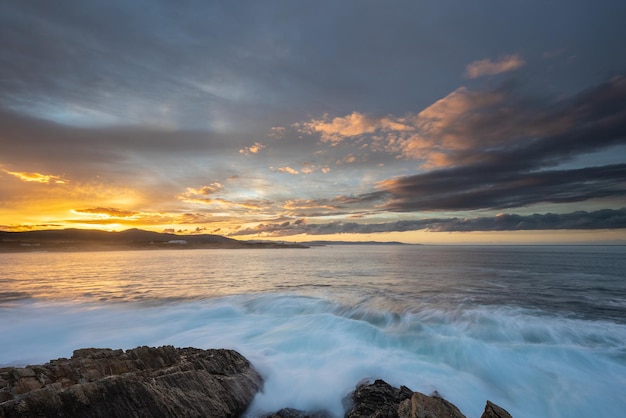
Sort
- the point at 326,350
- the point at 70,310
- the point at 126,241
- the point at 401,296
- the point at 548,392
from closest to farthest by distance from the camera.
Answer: the point at 548,392, the point at 326,350, the point at 70,310, the point at 401,296, the point at 126,241

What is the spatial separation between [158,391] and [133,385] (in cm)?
61

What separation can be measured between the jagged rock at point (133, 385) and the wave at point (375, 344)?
4.01ft

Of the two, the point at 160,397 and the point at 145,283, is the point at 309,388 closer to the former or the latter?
the point at 160,397

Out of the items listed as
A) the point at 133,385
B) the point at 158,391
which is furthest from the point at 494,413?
the point at 133,385

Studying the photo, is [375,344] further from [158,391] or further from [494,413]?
[158,391]

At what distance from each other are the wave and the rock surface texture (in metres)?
1.25

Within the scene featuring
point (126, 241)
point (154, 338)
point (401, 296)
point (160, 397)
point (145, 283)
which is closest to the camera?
point (160, 397)

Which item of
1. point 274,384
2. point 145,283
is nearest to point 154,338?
point 274,384

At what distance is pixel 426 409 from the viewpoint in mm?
6344

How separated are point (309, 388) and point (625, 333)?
1537 centimetres

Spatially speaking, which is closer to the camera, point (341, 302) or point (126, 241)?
point (341, 302)

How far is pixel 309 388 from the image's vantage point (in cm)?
1041

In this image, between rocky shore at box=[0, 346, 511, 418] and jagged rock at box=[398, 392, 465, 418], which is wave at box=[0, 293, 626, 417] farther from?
jagged rock at box=[398, 392, 465, 418]

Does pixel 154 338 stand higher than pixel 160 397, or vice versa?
pixel 160 397
